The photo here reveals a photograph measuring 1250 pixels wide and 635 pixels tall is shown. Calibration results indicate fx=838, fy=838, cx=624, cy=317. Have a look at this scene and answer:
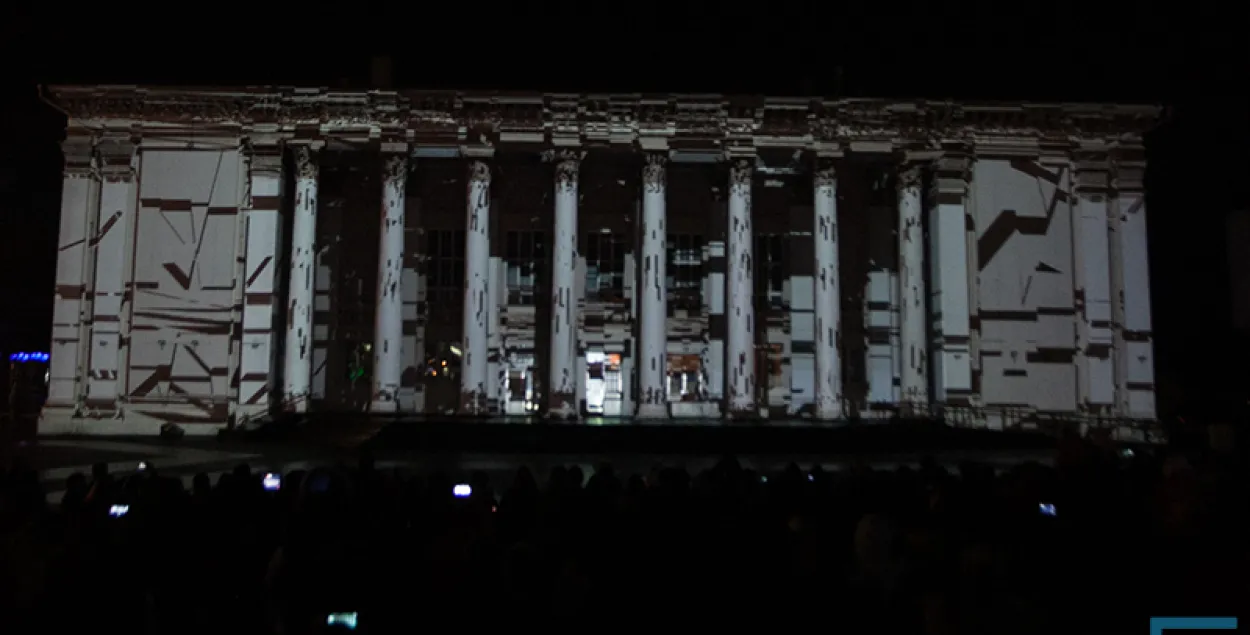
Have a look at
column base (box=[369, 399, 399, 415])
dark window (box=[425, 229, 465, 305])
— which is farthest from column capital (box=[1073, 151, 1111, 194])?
column base (box=[369, 399, 399, 415])

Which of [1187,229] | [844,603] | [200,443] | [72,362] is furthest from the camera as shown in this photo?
[1187,229]

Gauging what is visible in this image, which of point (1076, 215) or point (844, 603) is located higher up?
point (1076, 215)

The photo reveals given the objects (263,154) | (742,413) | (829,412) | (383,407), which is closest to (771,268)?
(829,412)

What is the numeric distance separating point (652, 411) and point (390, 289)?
990cm

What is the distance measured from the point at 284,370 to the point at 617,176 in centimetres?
1413

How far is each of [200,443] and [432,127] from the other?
1258cm

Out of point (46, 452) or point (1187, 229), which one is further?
point (1187, 229)

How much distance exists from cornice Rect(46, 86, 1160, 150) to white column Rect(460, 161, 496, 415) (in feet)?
5.23

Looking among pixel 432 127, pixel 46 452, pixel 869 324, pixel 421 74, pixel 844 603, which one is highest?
pixel 421 74

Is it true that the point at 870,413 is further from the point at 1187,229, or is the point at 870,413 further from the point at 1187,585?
the point at 1187,585

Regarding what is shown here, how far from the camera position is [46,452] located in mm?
23016

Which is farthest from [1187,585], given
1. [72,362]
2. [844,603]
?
[72,362]

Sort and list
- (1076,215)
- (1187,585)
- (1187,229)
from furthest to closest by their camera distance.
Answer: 1. (1187,229)
2. (1076,215)
3. (1187,585)

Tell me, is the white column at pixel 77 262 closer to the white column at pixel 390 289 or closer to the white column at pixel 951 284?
the white column at pixel 390 289
